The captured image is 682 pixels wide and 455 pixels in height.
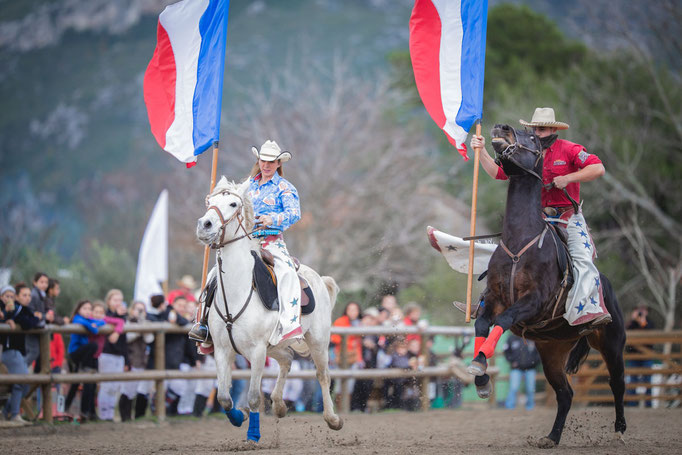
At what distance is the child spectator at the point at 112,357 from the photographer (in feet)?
35.4

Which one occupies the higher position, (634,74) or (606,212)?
(634,74)

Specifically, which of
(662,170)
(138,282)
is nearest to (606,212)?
(662,170)

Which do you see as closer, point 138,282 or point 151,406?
point 151,406

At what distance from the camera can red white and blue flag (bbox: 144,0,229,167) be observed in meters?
8.84

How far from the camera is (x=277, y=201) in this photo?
8203 mm

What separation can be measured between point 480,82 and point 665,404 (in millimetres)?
9666

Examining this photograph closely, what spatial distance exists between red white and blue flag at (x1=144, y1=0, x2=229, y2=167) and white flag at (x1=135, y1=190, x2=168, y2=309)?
5602 mm

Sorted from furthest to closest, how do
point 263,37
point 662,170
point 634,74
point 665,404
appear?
point 263,37 < point 634,74 < point 662,170 < point 665,404

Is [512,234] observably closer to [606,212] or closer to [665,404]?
[665,404]

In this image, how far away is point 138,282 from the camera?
46.8 feet

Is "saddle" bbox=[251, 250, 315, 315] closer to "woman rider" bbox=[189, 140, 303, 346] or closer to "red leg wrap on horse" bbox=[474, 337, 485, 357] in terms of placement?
"woman rider" bbox=[189, 140, 303, 346]

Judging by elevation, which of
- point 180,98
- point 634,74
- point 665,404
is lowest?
point 665,404

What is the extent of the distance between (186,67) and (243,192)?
2.22 metres

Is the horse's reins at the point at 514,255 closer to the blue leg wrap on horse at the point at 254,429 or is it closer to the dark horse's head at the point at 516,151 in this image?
the dark horse's head at the point at 516,151
